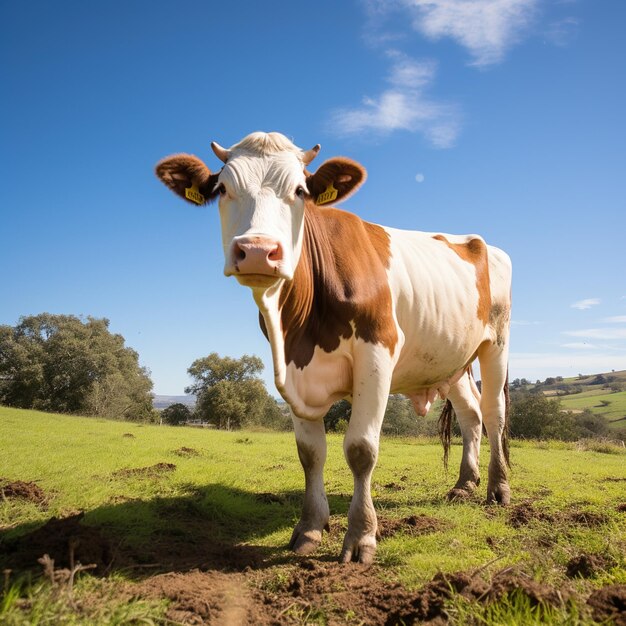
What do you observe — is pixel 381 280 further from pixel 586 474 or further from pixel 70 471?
pixel 586 474

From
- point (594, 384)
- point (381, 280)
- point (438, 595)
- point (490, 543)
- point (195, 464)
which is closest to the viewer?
point (438, 595)

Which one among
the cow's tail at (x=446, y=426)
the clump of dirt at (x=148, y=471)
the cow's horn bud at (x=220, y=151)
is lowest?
the clump of dirt at (x=148, y=471)

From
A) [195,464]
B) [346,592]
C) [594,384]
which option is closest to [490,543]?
[346,592]

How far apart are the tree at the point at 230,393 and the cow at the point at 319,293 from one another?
4385 cm

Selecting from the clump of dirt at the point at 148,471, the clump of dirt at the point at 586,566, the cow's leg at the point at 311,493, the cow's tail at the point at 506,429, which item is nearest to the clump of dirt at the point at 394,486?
the cow's tail at the point at 506,429

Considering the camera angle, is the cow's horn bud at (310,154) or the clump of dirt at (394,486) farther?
the clump of dirt at (394,486)

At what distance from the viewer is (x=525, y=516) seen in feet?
18.6

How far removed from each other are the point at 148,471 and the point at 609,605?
6.97 metres

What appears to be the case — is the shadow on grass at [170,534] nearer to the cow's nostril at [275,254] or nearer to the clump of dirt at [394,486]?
the clump of dirt at [394,486]

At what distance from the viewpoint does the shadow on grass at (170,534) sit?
3762 millimetres

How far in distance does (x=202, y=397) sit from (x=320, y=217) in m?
52.7

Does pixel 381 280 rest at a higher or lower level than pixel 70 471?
higher

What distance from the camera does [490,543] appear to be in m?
4.72

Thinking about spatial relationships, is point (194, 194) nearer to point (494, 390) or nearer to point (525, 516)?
point (525, 516)
